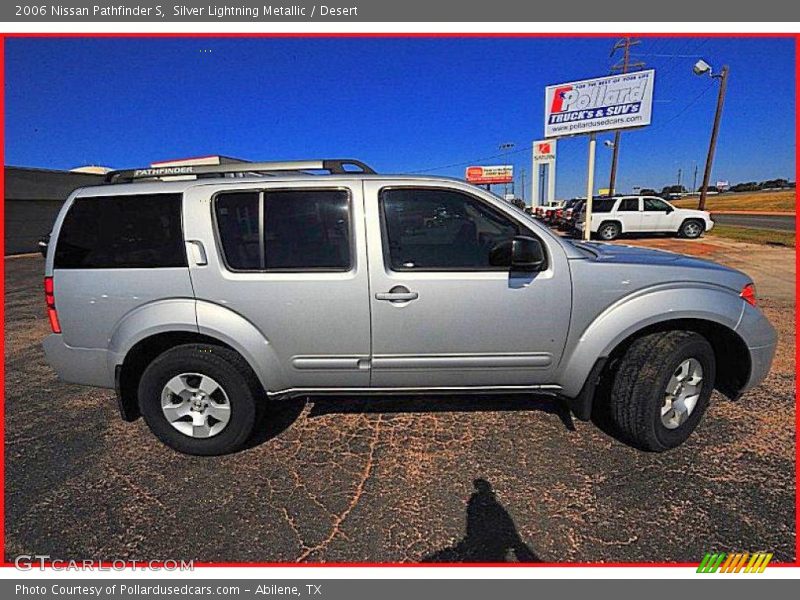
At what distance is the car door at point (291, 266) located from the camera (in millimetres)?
2686

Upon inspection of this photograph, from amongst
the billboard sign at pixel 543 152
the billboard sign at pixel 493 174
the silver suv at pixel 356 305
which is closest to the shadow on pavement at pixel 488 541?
the silver suv at pixel 356 305

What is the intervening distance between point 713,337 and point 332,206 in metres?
2.82

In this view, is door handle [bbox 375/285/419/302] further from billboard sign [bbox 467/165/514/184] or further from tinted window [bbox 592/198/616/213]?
billboard sign [bbox 467/165/514/184]

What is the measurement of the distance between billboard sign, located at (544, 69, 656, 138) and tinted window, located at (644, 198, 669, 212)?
5892 mm

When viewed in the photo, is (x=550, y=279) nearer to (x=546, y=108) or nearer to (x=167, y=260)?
(x=167, y=260)

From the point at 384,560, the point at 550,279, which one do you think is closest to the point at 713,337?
the point at 550,279

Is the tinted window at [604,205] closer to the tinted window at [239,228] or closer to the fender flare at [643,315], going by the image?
the fender flare at [643,315]

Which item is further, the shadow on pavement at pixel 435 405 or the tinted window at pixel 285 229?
the shadow on pavement at pixel 435 405

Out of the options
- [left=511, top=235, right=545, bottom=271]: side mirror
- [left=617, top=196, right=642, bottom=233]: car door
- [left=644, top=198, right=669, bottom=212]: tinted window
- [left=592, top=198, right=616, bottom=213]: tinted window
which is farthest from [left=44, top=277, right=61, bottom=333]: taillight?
[left=644, top=198, right=669, bottom=212]: tinted window

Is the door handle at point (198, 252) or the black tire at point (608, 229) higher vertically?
the door handle at point (198, 252)

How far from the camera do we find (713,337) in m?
3.05

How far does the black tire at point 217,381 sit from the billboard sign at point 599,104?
13.5 m

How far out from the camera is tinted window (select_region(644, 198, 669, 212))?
17.2 metres

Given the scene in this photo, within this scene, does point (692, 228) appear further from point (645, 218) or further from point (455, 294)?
point (455, 294)
